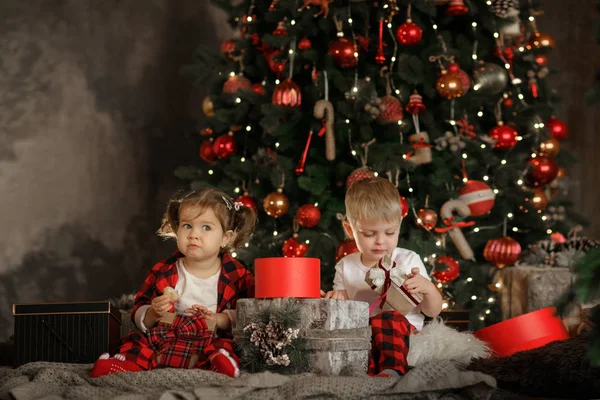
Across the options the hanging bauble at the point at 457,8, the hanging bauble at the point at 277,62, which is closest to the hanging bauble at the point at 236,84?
the hanging bauble at the point at 277,62

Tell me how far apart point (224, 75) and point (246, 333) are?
222cm

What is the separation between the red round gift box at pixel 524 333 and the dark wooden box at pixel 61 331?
147cm

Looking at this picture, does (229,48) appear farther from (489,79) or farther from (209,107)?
(489,79)

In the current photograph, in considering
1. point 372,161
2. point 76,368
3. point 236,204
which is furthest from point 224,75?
point 76,368

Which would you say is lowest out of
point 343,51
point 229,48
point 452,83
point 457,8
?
point 452,83

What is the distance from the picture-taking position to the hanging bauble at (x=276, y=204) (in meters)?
3.80

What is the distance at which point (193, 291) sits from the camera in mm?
2791

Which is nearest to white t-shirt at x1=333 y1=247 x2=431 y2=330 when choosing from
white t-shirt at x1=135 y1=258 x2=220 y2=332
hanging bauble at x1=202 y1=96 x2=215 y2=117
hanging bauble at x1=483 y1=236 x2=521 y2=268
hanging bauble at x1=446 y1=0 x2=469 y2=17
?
white t-shirt at x1=135 y1=258 x2=220 y2=332

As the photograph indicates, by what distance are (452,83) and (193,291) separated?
1761 mm

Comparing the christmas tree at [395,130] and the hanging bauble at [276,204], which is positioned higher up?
the christmas tree at [395,130]

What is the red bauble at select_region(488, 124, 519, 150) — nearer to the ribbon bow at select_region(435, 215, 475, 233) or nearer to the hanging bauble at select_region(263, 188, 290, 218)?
the ribbon bow at select_region(435, 215, 475, 233)

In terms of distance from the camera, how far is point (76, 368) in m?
2.53

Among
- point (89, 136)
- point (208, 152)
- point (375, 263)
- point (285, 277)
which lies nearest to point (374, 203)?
point (375, 263)

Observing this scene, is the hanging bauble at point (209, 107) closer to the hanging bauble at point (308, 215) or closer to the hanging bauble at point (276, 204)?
the hanging bauble at point (276, 204)
